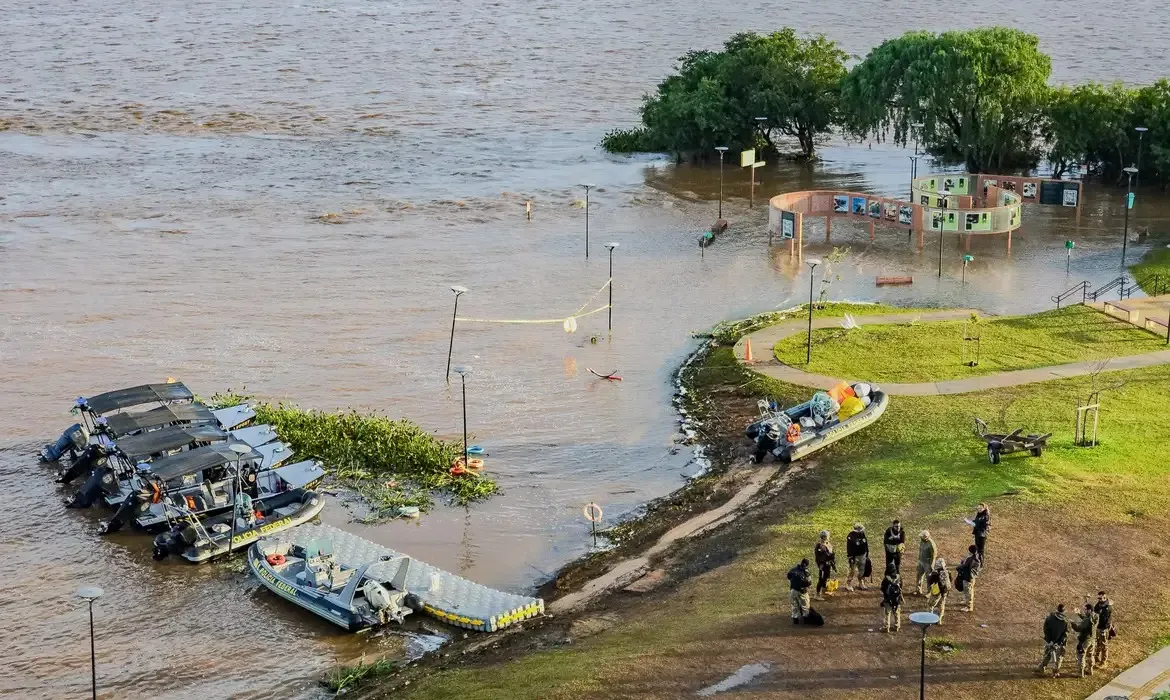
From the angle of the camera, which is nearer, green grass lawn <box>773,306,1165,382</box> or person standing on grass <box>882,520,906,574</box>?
person standing on grass <box>882,520,906,574</box>

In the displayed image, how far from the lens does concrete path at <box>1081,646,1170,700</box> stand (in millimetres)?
27750

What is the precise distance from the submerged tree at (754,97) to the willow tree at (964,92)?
4.93 metres

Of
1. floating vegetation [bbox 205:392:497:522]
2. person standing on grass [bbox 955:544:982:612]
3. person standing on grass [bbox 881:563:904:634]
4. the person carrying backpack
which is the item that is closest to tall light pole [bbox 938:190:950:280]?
floating vegetation [bbox 205:392:497:522]

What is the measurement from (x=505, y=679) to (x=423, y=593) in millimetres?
5898

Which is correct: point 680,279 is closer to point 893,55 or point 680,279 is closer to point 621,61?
point 893,55

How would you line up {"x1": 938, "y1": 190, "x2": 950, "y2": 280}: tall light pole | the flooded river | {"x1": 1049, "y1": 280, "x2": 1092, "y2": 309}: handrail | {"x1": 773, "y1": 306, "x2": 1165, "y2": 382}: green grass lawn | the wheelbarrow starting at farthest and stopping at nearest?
{"x1": 938, "y1": 190, "x2": 950, "y2": 280}: tall light pole, {"x1": 1049, "y1": 280, "x2": 1092, "y2": 309}: handrail, {"x1": 773, "y1": 306, "x2": 1165, "y2": 382}: green grass lawn, the wheelbarrow, the flooded river

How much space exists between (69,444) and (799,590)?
2663 centimetres

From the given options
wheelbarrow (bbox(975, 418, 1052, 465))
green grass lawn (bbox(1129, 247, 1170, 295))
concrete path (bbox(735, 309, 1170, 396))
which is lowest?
wheelbarrow (bbox(975, 418, 1052, 465))

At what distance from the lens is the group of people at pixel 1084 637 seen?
28.2 meters

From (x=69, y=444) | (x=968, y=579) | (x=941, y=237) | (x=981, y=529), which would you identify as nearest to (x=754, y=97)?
(x=941, y=237)

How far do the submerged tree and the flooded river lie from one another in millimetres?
2745

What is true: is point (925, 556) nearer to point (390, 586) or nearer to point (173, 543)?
point (390, 586)

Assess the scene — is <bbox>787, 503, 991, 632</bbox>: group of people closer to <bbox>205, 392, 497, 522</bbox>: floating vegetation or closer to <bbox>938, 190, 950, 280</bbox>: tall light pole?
<bbox>205, 392, 497, 522</bbox>: floating vegetation

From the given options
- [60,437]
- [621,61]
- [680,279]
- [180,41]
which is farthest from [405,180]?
[180,41]
